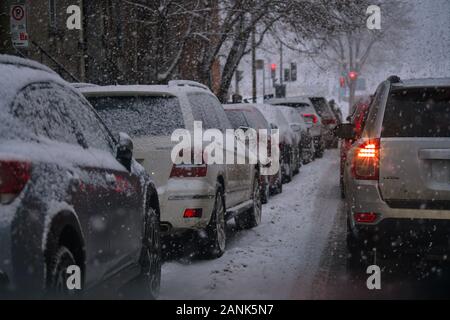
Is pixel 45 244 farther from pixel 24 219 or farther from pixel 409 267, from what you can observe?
pixel 409 267

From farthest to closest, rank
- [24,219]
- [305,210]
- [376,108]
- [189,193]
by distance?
[305,210] < [189,193] < [376,108] < [24,219]

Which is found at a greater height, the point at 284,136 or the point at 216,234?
the point at 284,136

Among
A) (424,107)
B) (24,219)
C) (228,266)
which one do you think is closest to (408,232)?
(424,107)

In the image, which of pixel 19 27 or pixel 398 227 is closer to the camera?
pixel 398 227

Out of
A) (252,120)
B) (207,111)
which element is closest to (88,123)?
(207,111)

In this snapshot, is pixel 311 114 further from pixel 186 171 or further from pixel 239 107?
pixel 186 171

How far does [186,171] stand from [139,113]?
76 cm

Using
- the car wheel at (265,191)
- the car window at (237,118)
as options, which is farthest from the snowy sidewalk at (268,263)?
the car window at (237,118)

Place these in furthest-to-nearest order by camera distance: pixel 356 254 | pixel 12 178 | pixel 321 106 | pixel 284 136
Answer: pixel 321 106 < pixel 284 136 < pixel 356 254 < pixel 12 178

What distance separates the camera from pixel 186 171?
8.02 metres

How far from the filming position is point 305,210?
507 inches

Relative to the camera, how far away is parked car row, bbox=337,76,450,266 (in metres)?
6.59
